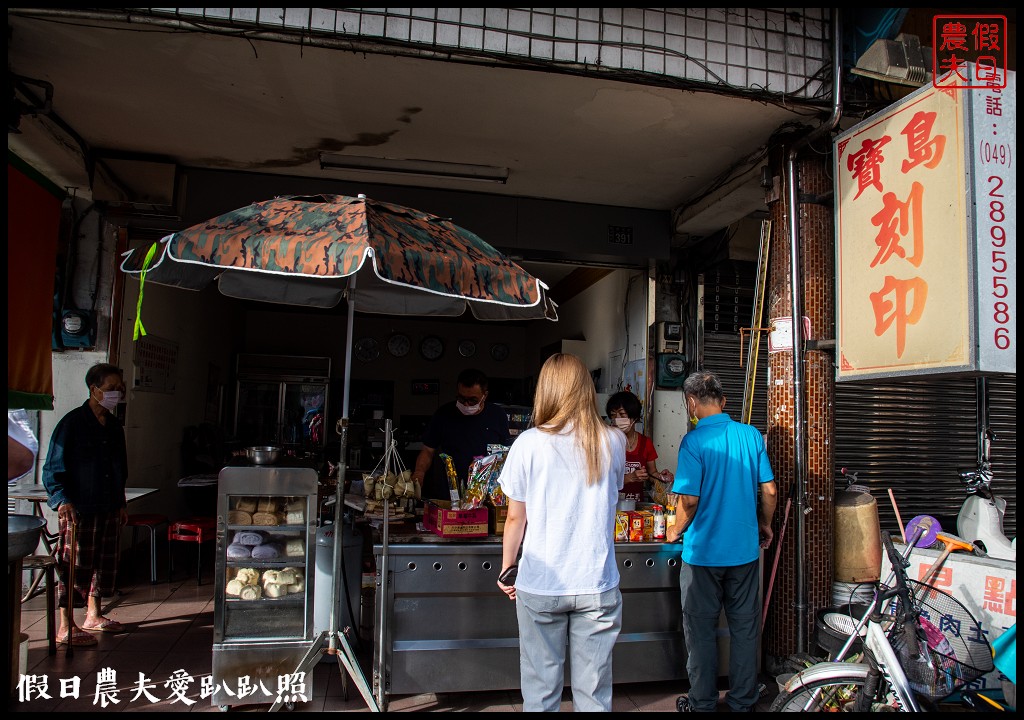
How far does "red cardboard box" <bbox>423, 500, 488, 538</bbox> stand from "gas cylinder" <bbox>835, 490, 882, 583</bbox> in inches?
95.8

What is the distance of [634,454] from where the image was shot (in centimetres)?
518

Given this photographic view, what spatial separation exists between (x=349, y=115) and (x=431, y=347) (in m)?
7.01

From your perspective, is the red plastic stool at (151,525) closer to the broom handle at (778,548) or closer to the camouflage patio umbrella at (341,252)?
the camouflage patio umbrella at (341,252)

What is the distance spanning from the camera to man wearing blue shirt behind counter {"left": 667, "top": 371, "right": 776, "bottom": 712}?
3447mm

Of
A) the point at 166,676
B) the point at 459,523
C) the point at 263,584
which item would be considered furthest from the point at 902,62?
the point at 166,676

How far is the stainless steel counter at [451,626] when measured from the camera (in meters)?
3.55

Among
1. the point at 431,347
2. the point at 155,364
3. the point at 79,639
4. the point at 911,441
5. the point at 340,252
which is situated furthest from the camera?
the point at 431,347

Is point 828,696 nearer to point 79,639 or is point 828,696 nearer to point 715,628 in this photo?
point 715,628

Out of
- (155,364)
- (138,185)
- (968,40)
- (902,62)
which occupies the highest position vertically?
(968,40)

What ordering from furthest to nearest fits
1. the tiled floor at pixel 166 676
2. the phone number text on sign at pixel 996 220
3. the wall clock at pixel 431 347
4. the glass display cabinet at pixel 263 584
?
1. the wall clock at pixel 431 347
2. the tiled floor at pixel 166 676
3. the glass display cabinet at pixel 263 584
4. the phone number text on sign at pixel 996 220

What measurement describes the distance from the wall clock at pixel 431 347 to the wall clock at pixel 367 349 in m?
0.76

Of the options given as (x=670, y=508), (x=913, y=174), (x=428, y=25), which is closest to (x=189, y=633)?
(x=670, y=508)

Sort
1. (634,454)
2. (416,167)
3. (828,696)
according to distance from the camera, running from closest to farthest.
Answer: (828,696) → (634,454) → (416,167)

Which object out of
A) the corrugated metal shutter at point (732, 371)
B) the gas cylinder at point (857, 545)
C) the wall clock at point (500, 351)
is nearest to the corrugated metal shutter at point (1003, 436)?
the corrugated metal shutter at point (732, 371)
